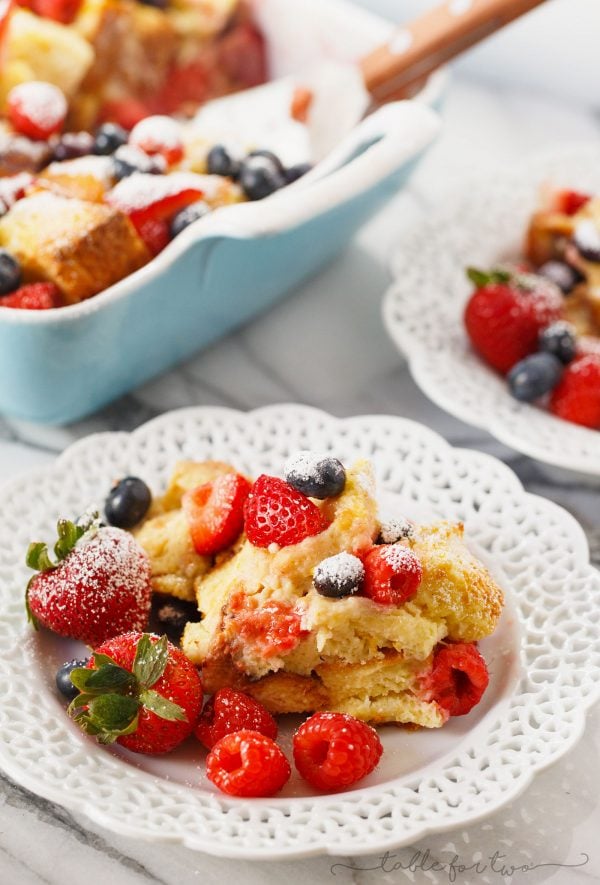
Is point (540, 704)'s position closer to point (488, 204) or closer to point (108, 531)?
point (108, 531)

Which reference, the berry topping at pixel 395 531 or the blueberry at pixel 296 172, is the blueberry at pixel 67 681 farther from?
A: the blueberry at pixel 296 172

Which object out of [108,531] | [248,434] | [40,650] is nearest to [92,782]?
[40,650]

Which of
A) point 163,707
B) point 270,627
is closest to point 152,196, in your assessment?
point 270,627

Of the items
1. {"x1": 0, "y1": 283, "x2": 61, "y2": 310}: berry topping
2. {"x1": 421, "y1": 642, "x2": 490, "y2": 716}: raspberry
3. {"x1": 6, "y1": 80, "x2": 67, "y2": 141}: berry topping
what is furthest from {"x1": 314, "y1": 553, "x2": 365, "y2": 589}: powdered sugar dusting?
{"x1": 6, "y1": 80, "x2": 67, "y2": 141}: berry topping

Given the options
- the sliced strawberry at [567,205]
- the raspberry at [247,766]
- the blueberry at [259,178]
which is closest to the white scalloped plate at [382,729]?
the raspberry at [247,766]

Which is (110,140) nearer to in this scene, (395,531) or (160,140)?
(160,140)

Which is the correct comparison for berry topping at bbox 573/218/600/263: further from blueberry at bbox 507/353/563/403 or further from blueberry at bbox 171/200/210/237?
blueberry at bbox 171/200/210/237
